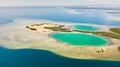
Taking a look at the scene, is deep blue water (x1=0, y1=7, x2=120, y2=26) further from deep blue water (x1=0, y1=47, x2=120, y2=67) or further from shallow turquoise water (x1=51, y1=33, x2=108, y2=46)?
deep blue water (x1=0, y1=47, x2=120, y2=67)

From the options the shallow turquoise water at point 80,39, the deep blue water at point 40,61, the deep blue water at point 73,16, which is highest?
the deep blue water at point 40,61

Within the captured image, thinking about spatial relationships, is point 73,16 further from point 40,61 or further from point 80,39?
point 40,61

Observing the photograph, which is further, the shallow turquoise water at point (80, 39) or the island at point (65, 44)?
the shallow turquoise water at point (80, 39)

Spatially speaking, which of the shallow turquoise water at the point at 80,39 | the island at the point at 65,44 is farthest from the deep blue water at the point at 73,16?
the island at the point at 65,44

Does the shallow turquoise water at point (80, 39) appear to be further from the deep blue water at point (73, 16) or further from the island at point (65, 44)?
the deep blue water at point (73, 16)

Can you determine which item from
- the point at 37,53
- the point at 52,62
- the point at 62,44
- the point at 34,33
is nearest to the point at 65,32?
the point at 34,33
